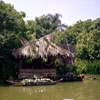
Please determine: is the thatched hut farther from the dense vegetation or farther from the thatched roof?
the dense vegetation

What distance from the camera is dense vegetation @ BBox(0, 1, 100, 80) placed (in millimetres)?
17031

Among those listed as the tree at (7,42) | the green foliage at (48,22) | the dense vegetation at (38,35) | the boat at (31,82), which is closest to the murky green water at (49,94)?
the boat at (31,82)

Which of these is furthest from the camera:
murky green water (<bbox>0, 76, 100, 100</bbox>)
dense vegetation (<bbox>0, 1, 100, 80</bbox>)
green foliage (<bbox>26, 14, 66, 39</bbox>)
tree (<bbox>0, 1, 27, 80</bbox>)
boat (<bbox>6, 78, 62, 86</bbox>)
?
green foliage (<bbox>26, 14, 66, 39</bbox>)

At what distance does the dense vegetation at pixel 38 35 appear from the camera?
17031 millimetres

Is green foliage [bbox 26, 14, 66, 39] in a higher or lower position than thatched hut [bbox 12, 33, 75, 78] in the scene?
higher

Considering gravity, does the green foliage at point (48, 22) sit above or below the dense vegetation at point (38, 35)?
above

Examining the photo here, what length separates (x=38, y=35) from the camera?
36.0 metres

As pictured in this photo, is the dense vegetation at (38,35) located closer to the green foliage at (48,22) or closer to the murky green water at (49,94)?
the green foliage at (48,22)

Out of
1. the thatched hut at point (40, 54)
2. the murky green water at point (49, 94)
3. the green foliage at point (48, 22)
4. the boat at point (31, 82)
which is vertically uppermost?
the green foliage at point (48, 22)

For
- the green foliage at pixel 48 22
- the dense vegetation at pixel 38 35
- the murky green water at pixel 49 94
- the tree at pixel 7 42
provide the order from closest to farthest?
the murky green water at pixel 49 94 < the tree at pixel 7 42 < the dense vegetation at pixel 38 35 < the green foliage at pixel 48 22

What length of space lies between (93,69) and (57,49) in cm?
863

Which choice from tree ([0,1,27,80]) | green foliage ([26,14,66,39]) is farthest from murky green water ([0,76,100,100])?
green foliage ([26,14,66,39])

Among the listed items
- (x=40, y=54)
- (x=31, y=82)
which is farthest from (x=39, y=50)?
(x=31, y=82)

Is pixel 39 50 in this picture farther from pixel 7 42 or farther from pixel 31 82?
pixel 31 82
